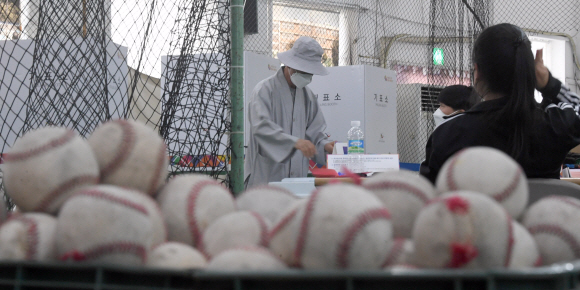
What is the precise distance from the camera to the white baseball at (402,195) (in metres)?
1.05

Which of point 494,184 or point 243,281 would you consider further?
point 494,184

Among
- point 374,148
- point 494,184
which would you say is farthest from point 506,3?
point 494,184

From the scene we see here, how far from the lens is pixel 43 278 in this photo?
850mm

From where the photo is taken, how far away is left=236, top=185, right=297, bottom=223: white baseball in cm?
121

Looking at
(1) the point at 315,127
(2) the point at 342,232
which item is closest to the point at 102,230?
(2) the point at 342,232

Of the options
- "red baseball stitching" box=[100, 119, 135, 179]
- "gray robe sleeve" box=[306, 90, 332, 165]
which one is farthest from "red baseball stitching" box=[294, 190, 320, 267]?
"gray robe sleeve" box=[306, 90, 332, 165]

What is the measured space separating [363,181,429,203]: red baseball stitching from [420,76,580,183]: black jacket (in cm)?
109

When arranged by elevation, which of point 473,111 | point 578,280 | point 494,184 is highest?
point 473,111

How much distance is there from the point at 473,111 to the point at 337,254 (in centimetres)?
151

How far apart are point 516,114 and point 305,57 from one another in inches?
85.2

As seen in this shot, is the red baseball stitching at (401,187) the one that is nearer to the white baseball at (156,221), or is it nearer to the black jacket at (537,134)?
the white baseball at (156,221)

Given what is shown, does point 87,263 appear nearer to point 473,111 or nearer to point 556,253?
point 556,253

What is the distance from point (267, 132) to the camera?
388 cm

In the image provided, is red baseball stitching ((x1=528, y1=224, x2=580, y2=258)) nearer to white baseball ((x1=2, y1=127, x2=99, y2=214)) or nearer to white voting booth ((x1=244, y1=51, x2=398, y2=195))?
white baseball ((x1=2, y1=127, x2=99, y2=214))
